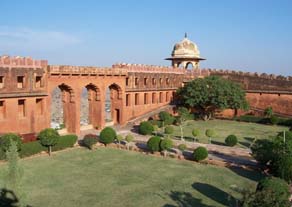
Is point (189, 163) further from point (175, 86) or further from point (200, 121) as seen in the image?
point (175, 86)

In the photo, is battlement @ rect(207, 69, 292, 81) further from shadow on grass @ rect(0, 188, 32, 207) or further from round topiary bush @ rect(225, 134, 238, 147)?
shadow on grass @ rect(0, 188, 32, 207)

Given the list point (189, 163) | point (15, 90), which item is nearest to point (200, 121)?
point (189, 163)

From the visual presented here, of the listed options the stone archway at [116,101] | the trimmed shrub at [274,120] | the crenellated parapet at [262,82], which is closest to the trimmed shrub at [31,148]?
the stone archway at [116,101]

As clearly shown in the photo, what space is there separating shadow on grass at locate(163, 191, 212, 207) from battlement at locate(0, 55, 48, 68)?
1513 cm

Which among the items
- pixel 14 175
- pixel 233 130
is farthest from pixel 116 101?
pixel 14 175

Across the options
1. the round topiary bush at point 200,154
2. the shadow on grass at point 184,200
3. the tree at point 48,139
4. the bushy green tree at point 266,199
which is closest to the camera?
the bushy green tree at point 266,199

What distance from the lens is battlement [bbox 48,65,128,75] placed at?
2736cm

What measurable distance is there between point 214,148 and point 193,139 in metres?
3.29

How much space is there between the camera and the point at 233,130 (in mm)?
32594

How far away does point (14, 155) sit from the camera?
9.96 metres

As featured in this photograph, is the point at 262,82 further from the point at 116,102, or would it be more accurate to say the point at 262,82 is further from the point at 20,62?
the point at 20,62

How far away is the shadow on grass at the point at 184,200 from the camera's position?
47.6 feet


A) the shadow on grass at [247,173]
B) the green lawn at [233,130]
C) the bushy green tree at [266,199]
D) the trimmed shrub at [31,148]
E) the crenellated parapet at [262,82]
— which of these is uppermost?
the crenellated parapet at [262,82]

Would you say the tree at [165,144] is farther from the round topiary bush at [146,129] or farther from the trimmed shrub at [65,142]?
the round topiary bush at [146,129]
